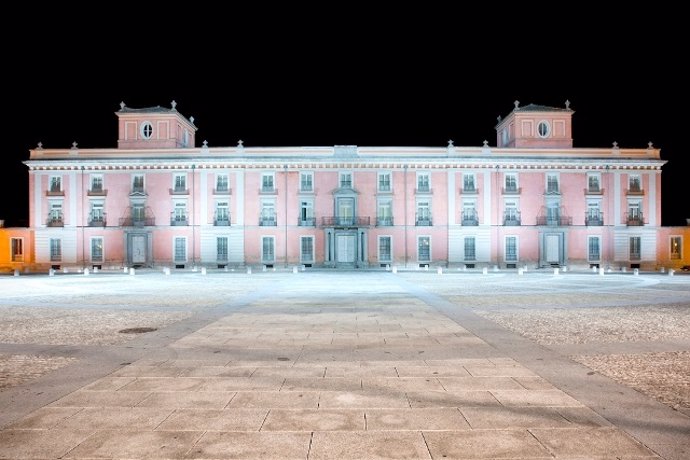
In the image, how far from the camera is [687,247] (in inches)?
1697

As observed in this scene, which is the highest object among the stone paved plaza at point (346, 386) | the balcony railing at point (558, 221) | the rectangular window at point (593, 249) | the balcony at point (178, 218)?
the balcony at point (178, 218)

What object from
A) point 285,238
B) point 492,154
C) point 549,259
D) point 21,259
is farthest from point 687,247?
point 21,259

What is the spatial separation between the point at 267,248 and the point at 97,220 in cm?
1451

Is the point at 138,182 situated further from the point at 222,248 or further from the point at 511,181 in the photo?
the point at 511,181

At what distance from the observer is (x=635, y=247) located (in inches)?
1684

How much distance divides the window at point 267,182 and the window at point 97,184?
13700 millimetres

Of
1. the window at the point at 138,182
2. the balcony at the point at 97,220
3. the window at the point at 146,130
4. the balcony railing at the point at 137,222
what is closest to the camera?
the balcony railing at the point at 137,222

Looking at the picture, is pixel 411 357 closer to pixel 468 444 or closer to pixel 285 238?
pixel 468 444

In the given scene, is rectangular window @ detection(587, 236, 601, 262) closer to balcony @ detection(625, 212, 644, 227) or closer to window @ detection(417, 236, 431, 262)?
balcony @ detection(625, 212, 644, 227)

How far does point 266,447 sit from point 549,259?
4181 centimetres

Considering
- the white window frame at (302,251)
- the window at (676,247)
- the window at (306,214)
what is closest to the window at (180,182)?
the window at (306,214)

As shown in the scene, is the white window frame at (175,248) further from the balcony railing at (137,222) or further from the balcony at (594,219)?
the balcony at (594,219)

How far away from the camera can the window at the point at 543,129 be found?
44.3 metres

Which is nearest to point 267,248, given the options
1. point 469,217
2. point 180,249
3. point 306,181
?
point 306,181
